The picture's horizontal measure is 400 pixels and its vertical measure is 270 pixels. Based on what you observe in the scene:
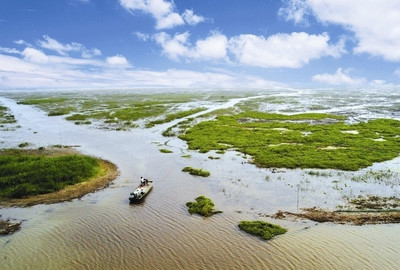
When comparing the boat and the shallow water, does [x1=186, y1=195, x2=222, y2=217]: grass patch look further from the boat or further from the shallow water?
the boat

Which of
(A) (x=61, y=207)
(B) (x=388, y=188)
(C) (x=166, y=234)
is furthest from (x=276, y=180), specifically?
(A) (x=61, y=207)

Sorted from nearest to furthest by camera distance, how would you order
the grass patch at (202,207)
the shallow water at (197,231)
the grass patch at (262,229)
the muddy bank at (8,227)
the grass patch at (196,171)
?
the shallow water at (197,231)
the grass patch at (262,229)
the muddy bank at (8,227)
the grass patch at (202,207)
the grass patch at (196,171)

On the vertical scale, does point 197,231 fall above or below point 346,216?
below

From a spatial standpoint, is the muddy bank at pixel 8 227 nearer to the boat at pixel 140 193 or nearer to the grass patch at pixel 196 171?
the boat at pixel 140 193

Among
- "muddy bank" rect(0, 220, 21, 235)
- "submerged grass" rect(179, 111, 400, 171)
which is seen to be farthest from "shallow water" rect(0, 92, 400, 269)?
"submerged grass" rect(179, 111, 400, 171)

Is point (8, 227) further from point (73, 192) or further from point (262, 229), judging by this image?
point (262, 229)

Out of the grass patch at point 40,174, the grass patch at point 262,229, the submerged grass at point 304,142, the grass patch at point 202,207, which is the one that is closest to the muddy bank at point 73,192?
the grass patch at point 40,174

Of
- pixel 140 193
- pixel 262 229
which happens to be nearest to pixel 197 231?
pixel 262 229
